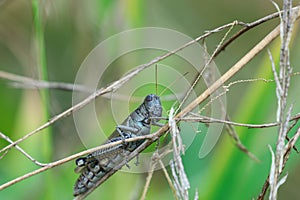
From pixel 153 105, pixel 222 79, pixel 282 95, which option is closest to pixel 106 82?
pixel 153 105

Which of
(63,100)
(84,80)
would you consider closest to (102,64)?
(84,80)

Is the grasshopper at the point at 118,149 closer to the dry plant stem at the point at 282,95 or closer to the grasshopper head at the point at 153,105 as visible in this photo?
the grasshopper head at the point at 153,105

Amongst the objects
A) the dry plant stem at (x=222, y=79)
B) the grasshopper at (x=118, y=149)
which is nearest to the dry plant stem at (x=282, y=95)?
the dry plant stem at (x=222, y=79)

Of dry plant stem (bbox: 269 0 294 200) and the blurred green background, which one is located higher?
the blurred green background

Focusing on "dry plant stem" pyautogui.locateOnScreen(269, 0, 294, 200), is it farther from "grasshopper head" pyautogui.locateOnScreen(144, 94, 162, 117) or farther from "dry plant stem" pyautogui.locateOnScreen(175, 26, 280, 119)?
"grasshopper head" pyautogui.locateOnScreen(144, 94, 162, 117)

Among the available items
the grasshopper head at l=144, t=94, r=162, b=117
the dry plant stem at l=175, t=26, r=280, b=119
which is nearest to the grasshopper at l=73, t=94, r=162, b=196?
the grasshopper head at l=144, t=94, r=162, b=117

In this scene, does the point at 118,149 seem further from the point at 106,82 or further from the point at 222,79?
the point at 106,82
